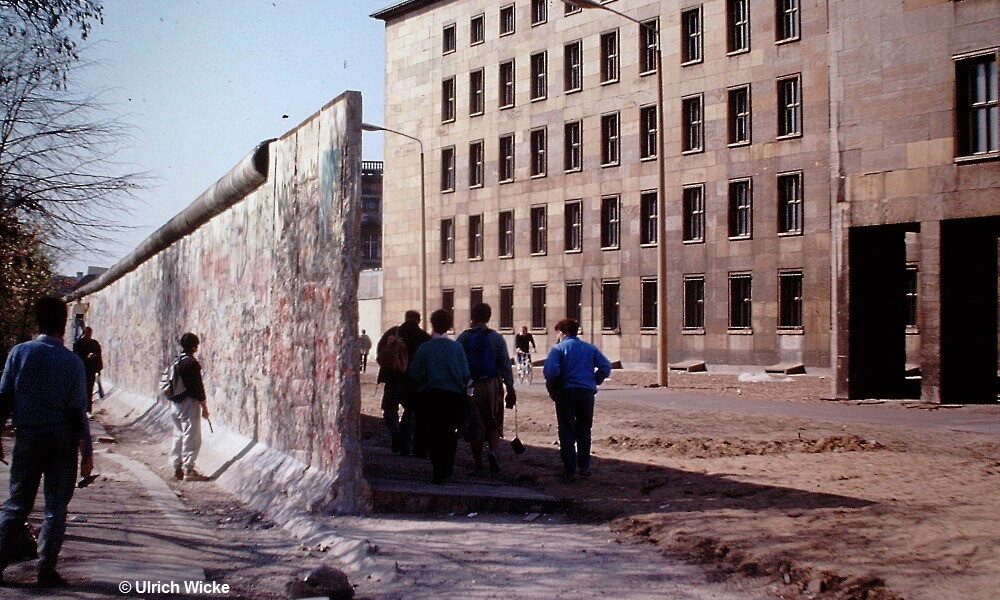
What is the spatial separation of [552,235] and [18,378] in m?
41.9

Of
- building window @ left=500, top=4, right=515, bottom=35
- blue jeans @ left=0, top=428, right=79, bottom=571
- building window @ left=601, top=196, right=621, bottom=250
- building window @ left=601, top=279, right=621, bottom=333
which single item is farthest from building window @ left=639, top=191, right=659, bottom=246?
blue jeans @ left=0, top=428, right=79, bottom=571

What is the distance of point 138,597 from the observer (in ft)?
24.3

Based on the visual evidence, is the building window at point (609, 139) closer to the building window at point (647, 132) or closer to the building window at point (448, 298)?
the building window at point (647, 132)

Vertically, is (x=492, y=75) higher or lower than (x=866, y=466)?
higher

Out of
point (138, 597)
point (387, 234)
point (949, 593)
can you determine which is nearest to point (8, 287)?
point (138, 597)

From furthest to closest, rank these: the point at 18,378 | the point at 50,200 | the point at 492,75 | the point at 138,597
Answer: the point at 492,75
the point at 50,200
the point at 18,378
the point at 138,597

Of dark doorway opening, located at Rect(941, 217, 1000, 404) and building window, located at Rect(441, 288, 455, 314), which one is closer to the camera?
dark doorway opening, located at Rect(941, 217, 1000, 404)

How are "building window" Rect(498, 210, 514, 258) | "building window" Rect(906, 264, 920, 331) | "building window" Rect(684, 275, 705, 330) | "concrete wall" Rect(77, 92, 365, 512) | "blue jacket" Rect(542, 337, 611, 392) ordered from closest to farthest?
"concrete wall" Rect(77, 92, 365, 512) < "blue jacket" Rect(542, 337, 611, 392) < "building window" Rect(906, 264, 920, 331) < "building window" Rect(684, 275, 705, 330) < "building window" Rect(498, 210, 514, 258)

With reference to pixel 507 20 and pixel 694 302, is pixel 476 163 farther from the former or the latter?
pixel 694 302

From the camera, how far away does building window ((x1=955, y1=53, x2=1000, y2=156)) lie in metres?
24.4

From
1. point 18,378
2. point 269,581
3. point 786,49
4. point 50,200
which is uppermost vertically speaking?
point 786,49

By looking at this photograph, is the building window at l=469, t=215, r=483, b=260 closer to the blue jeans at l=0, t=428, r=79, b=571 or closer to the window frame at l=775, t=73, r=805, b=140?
the window frame at l=775, t=73, r=805, b=140

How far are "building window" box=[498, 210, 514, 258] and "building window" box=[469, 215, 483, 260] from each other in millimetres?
1382

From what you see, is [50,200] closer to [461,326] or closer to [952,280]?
[952,280]
